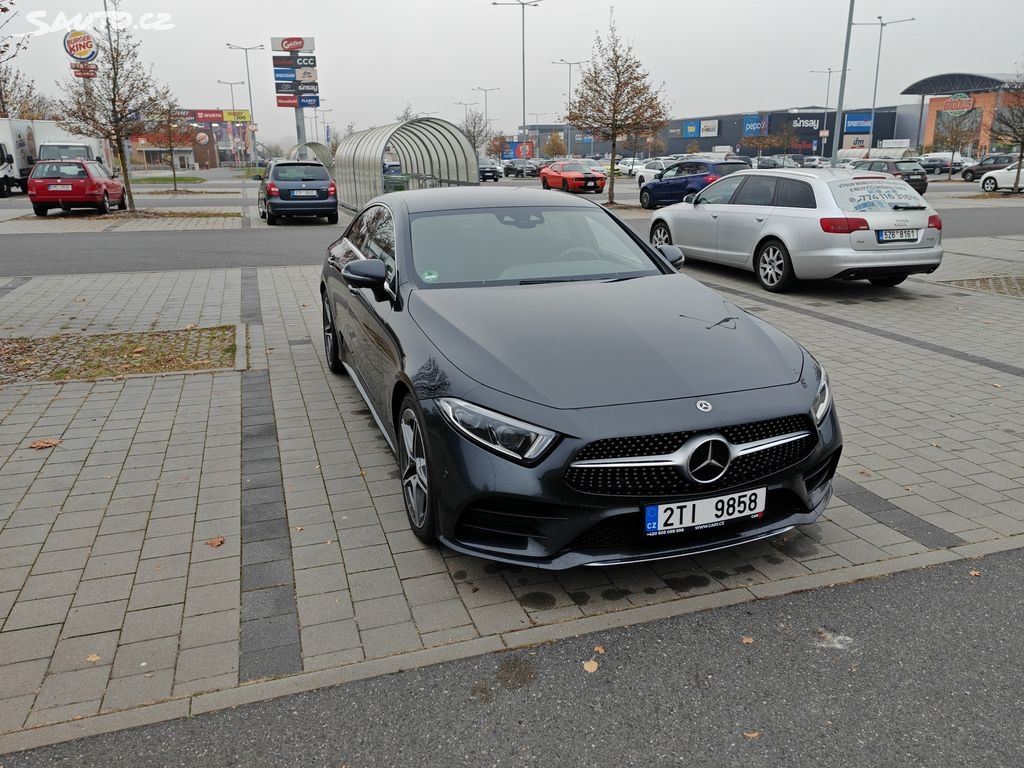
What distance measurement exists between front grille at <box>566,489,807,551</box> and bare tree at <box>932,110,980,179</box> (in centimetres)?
6738

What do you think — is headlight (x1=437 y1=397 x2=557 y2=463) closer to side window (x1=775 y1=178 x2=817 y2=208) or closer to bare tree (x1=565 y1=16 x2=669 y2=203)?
side window (x1=775 y1=178 x2=817 y2=208)

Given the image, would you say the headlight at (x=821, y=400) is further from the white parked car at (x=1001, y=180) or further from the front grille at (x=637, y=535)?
the white parked car at (x=1001, y=180)

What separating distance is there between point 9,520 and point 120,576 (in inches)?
39.8

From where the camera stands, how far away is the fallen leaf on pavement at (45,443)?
514 centimetres

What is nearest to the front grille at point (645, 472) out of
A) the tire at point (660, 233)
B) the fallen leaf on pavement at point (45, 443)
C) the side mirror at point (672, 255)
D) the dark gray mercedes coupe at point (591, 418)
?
the dark gray mercedes coupe at point (591, 418)

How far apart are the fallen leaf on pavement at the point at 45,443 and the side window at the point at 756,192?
8833 mm

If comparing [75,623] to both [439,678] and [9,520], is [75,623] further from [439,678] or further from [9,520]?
[439,678]

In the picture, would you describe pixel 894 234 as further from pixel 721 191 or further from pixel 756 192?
pixel 721 191

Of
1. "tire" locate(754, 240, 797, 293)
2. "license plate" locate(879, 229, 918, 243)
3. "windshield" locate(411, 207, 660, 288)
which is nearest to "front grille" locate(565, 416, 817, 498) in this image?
"windshield" locate(411, 207, 660, 288)

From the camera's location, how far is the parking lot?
2.99 metres

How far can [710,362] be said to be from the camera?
11.5 feet

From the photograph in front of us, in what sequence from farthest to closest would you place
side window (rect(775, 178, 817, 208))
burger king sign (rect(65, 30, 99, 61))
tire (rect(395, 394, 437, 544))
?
burger king sign (rect(65, 30, 99, 61))
side window (rect(775, 178, 817, 208))
tire (rect(395, 394, 437, 544))

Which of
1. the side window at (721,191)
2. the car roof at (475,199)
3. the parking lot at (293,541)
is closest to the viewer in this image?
the parking lot at (293,541)

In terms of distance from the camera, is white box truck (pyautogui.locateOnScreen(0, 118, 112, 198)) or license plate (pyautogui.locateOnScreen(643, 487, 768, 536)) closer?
license plate (pyautogui.locateOnScreen(643, 487, 768, 536))
